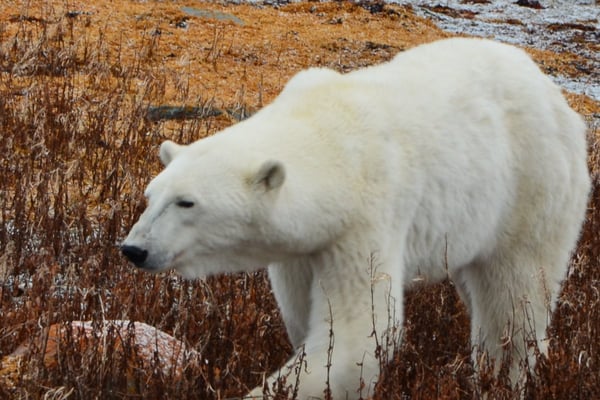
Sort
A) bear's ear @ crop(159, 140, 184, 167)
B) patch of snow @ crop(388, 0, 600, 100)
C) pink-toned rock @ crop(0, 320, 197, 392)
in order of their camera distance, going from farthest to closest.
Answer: patch of snow @ crop(388, 0, 600, 100), bear's ear @ crop(159, 140, 184, 167), pink-toned rock @ crop(0, 320, 197, 392)

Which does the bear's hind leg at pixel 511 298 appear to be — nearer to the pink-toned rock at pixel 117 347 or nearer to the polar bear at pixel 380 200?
the polar bear at pixel 380 200

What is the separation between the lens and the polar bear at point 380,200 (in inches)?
131

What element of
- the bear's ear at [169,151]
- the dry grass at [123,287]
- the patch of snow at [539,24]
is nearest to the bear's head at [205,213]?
the bear's ear at [169,151]

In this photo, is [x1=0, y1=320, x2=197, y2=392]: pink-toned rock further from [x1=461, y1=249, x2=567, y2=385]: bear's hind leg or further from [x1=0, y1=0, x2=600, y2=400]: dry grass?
[x1=461, y1=249, x2=567, y2=385]: bear's hind leg

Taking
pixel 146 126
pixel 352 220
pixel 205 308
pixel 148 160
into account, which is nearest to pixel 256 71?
pixel 146 126

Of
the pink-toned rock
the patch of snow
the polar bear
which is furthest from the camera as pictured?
the patch of snow

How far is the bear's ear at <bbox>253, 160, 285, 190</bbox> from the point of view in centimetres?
323

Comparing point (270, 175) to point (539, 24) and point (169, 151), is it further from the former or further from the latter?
point (539, 24)

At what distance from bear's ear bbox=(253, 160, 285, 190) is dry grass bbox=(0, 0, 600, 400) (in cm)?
62

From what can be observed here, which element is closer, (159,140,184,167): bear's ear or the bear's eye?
the bear's eye

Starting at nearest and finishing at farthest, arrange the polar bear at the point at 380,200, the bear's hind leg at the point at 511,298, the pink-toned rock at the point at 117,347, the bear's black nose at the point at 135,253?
the bear's black nose at the point at 135,253, the polar bear at the point at 380,200, the pink-toned rock at the point at 117,347, the bear's hind leg at the point at 511,298

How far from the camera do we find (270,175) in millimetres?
3250

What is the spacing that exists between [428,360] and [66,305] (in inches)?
61.0

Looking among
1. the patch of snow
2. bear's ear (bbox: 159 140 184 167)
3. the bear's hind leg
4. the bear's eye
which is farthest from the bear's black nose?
the patch of snow
